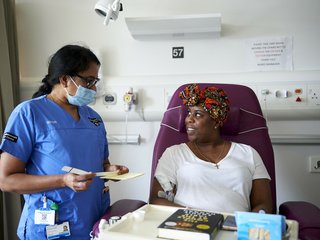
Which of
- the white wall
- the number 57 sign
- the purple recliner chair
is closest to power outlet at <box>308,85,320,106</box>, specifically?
the white wall

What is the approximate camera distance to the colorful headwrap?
1565 mm

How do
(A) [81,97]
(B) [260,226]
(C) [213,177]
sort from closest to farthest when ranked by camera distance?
(B) [260,226]
(A) [81,97]
(C) [213,177]

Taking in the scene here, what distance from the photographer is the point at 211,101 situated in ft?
5.13

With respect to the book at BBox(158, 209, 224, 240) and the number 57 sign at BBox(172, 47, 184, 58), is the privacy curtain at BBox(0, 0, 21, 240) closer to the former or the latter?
the number 57 sign at BBox(172, 47, 184, 58)

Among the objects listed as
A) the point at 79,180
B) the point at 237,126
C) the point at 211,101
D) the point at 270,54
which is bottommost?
the point at 79,180

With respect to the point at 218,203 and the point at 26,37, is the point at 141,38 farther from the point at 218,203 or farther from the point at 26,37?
the point at 218,203

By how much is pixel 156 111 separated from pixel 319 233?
1.26 m

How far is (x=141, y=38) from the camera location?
2.17 metres

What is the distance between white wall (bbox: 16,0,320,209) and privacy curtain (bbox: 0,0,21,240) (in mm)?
142

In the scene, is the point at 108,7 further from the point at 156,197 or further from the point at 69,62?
the point at 156,197

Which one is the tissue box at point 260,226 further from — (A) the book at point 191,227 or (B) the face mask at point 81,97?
(B) the face mask at point 81,97

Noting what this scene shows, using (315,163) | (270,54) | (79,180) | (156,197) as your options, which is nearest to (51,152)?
(79,180)

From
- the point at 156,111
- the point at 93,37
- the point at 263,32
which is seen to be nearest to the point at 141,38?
the point at 93,37

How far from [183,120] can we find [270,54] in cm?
81
